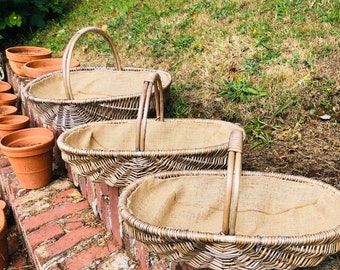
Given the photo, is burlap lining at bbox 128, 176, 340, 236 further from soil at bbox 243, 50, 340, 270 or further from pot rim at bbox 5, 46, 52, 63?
pot rim at bbox 5, 46, 52, 63

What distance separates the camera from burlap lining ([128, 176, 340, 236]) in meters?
1.51

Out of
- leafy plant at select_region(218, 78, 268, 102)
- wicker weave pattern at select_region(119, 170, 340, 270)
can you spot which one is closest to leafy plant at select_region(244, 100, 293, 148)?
leafy plant at select_region(218, 78, 268, 102)

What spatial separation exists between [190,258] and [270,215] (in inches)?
20.9

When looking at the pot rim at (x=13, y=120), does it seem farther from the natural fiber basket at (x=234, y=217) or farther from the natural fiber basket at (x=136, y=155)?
the natural fiber basket at (x=234, y=217)

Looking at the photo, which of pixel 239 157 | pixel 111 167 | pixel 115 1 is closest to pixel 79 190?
pixel 111 167

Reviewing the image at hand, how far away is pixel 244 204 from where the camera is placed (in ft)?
5.55

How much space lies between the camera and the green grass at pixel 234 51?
2.48m

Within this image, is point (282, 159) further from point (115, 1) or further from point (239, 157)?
point (115, 1)

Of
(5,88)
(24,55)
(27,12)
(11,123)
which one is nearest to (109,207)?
(11,123)

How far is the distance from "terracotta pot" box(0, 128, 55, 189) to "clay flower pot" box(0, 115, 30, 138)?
0.81 ft

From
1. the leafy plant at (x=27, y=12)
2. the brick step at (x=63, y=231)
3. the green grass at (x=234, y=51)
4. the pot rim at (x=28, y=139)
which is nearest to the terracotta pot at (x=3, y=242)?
the brick step at (x=63, y=231)

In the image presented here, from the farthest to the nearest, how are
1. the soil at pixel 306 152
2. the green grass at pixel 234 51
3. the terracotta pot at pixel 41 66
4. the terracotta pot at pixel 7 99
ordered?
the terracotta pot at pixel 7 99 → the terracotta pot at pixel 41 66 → the green grass at pixel 234 51 → the soil at pixel 306 152

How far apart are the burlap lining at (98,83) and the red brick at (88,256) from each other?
1.10m

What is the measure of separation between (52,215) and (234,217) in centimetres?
129
